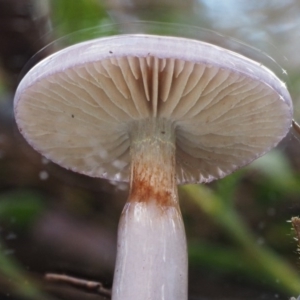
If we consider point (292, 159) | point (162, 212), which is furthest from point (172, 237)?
point (292, 159)

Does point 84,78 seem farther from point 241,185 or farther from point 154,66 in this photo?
point 241,185

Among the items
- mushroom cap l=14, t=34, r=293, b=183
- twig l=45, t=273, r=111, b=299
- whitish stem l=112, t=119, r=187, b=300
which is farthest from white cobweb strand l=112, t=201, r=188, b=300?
twig l=45, t=273, r=111, b=299

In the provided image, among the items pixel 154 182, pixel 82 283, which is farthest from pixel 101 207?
pixel 154 182

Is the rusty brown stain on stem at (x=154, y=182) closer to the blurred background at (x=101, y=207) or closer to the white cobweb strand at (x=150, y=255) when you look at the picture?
the white cobweb strand at (x=150, y=255)

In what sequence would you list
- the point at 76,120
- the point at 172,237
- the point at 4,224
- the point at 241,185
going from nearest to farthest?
1. the point at 172,237
2. the point at 76,120
3. the point at 4,224
4. the point at 241,185

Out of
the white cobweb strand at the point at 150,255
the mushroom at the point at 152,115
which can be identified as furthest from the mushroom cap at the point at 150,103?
the white cobweb strand at the point at 150,255

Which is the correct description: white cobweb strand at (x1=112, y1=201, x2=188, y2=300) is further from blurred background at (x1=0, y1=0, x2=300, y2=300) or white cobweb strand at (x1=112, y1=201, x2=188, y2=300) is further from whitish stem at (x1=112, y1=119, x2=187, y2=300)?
blurred background at (x1=0, y1=0, x2=300, y2=300)

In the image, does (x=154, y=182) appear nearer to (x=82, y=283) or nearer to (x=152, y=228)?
(x=152, y=228)

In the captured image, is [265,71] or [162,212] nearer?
[265,71]
